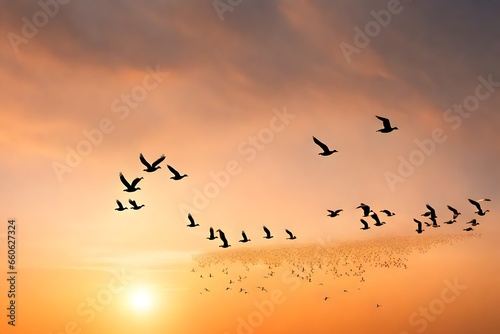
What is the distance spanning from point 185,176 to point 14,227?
1907 cm

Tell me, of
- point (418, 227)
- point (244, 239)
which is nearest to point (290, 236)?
point (244, 239)

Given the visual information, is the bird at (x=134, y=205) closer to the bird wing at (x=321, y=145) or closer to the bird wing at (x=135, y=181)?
the bird wing at (x=135, y=181)

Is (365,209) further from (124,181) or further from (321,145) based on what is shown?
(124,181)

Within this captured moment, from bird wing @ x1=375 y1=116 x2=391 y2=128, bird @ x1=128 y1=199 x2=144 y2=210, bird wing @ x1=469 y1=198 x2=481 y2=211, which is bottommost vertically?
bird wing @ x1=469 y1=198 x2=481 y2=211

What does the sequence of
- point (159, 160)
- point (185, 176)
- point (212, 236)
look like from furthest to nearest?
1. point (212, 236)
2. point (185, 176)
3. point (159, 160)

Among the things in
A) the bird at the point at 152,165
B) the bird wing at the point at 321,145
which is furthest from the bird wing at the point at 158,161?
the bird wing at the point at 321,145

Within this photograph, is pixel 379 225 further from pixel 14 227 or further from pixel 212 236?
pixel 14 227

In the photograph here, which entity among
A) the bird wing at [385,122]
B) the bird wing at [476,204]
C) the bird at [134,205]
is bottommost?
the bird wing at [476,204]

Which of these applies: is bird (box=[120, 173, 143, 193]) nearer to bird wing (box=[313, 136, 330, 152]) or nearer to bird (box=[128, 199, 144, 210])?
bird (box=[128, 199, 144, 210])

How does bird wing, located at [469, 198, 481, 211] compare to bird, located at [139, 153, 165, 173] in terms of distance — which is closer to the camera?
bird, located at [139, 153, 165, 173]

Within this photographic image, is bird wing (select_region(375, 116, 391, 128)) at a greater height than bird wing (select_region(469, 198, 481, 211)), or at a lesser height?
greater

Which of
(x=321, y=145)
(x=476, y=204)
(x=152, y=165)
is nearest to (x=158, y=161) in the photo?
(x=152, y=165)

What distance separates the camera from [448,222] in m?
87.6

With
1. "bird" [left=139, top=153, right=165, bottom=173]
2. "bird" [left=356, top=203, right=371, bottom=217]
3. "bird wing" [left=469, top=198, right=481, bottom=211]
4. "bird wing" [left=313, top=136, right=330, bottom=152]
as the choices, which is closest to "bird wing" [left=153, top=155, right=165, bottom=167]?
"bird" [left=139, top=153, right=165, bottom=173]
